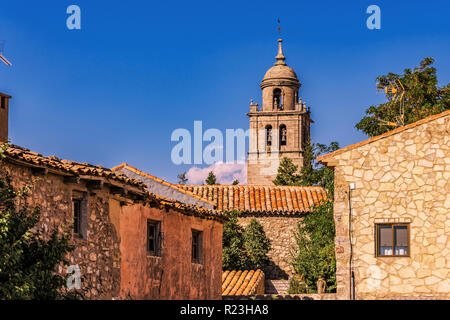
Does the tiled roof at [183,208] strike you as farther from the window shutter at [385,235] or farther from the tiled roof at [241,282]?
the window shutter at [385,235]

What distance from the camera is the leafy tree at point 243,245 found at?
3222 centimetres

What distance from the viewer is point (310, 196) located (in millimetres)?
35188

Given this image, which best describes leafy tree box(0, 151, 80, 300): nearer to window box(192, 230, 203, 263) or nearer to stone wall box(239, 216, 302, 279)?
window box(192, 230, 203, 263)

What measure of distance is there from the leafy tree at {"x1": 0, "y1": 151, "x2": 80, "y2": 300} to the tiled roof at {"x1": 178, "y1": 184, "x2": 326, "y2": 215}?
872 inches

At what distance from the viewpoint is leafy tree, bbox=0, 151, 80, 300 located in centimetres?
1032

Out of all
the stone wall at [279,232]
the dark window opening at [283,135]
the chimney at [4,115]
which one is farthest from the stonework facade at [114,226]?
the dark window opening at [283,135]

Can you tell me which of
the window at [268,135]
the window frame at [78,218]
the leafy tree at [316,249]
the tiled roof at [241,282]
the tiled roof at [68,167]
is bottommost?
the tiled roof at [241,282]

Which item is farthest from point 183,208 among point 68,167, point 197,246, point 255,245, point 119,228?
point 255,245

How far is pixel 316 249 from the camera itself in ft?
104

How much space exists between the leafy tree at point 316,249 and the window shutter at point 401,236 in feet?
28.5

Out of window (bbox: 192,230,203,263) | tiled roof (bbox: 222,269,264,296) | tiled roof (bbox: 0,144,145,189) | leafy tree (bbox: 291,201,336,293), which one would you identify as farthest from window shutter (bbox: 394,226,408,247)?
leafy tree (bbox: 291,201,336,293)

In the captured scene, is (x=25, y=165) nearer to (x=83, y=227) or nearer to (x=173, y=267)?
(x=83, y=227)
